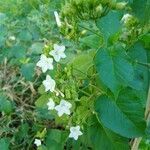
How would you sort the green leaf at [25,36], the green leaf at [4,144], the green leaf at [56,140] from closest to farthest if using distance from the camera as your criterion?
the green leaf at [56,140] → the green leaf at [4,144] → the green leaf at [25,36]

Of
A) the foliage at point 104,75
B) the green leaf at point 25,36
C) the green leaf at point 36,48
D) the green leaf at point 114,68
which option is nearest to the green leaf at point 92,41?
the foliage at point 104,75

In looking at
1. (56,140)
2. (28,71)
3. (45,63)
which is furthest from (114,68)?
(28,71)

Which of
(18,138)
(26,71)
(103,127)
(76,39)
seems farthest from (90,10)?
(18,138)

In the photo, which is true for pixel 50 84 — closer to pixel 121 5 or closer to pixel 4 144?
pixel 121 5

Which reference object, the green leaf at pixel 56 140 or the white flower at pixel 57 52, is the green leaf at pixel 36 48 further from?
the white flower at pixel 57 52

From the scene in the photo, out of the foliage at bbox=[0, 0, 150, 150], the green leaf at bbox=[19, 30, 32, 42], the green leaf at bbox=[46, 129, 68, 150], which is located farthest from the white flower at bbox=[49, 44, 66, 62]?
the green leaf at bbox=[19, 30, 32, 42]

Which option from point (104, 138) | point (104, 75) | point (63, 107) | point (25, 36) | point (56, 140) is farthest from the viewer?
point (25, 36)
